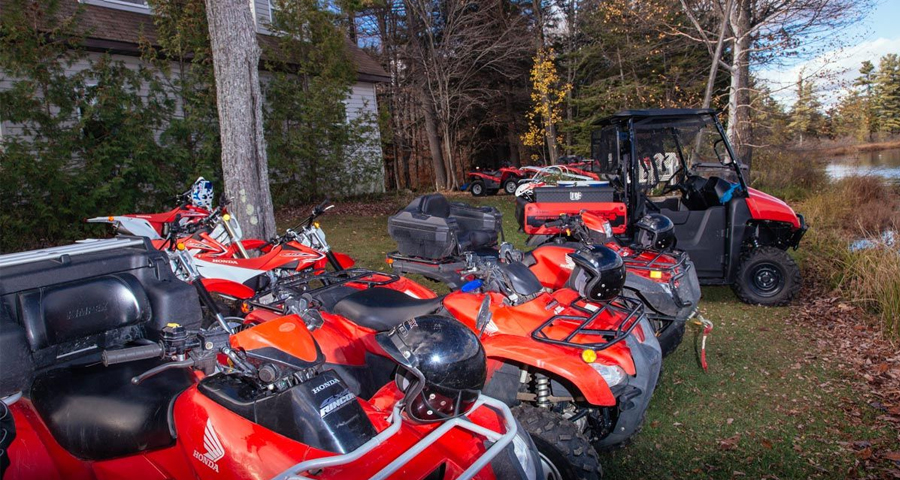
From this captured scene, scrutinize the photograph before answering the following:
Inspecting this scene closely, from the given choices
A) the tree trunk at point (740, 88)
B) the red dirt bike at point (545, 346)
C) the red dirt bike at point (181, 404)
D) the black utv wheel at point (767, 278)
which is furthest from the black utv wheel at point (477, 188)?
the red dirt bike at point (181, 404)

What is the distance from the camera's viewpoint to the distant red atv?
64.2 feet

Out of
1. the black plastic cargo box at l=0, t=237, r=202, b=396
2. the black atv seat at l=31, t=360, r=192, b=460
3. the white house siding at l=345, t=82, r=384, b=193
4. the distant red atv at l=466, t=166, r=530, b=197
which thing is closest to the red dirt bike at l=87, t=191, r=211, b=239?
the black plastic cargo box at l=0, t=237, r=202, b=396

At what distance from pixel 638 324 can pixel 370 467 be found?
2059mm

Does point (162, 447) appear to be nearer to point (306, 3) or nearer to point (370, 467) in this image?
point (370, 467)

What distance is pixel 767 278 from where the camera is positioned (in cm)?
685

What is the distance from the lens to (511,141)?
1029 inches

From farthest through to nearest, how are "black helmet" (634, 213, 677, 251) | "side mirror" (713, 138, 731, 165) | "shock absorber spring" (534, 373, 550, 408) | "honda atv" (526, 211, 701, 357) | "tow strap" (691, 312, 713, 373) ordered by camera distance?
"side mirror" (713, 138, 731, 165) → "black helmet" (634, 213, 677, 251) → "honda atv" (526, 211, 701, 357) → "tow strap" (691, 312, 713, 373) → "shock absorber spring" (534, 373, 550, 408)

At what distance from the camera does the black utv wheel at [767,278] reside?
670 centimetres

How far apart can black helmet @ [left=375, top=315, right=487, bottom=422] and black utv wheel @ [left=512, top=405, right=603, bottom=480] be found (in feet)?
2.39

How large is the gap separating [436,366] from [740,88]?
479 inches

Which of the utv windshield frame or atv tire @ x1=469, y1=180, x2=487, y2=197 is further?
atv tire @ x1=469, y1=180, x2=487, y2=197

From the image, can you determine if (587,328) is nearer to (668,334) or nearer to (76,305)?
(668,334)

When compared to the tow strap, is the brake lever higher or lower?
higher

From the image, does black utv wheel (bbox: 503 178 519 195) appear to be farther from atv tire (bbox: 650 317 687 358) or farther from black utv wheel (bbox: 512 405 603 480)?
black utv wheel (bbox: 512 405 603 480)
